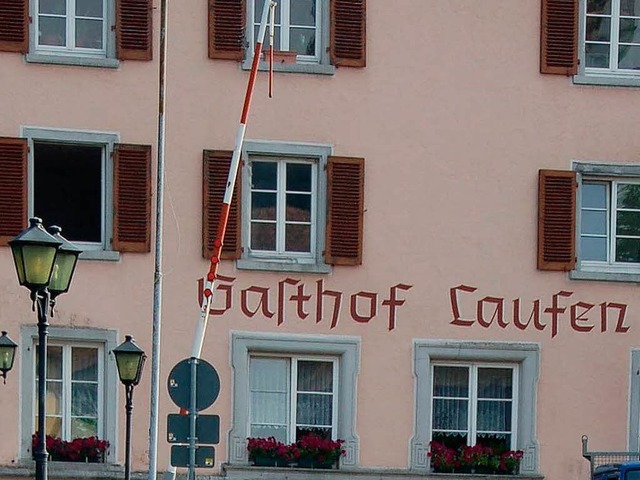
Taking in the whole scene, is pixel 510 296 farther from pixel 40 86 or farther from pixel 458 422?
pixel 40 86

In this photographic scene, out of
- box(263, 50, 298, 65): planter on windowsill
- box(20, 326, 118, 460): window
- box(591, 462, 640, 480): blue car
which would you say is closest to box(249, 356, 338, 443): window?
box(20, 326, 118, 460): window

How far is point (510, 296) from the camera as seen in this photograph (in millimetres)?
24156

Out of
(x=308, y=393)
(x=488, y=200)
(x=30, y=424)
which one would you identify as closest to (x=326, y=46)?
(x=488, y=200)

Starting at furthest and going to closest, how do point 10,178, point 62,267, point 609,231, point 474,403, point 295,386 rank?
point 609,231
point 474,403
point 295,386
point 10,178
point 62,267

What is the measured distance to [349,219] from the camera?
23.7 metres

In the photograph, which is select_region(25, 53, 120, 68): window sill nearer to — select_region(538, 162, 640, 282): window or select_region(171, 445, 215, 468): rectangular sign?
select_region(538, 162, 640, 282): window

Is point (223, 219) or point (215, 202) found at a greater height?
point (215, 202)

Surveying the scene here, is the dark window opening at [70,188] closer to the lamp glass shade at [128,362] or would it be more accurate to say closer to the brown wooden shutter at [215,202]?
the brown wooden shutter at [215,202]

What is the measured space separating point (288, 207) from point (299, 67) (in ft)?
5.73

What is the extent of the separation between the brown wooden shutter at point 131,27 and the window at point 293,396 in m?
4.07

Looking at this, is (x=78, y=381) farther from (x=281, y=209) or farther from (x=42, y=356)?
(x=42, y=356)

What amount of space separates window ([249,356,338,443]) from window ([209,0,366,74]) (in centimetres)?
368

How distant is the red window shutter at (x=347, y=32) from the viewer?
23.7 m

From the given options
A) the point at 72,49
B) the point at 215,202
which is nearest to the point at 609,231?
the point at 215,202
